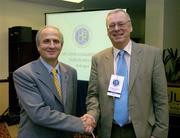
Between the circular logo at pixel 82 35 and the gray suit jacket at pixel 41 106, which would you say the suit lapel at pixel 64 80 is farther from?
the circular logo at pixel 82 35

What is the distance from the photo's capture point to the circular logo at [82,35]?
433 cm

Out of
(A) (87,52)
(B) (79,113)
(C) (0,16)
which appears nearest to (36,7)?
(C) (0,16)

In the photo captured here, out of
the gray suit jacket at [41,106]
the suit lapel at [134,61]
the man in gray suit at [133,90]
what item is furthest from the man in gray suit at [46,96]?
the suit lapel at [134,61]

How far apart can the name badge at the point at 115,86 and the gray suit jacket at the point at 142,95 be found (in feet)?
0.13

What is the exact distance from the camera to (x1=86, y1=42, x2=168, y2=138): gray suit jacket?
2010 mm

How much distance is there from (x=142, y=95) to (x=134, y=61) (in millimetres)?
255

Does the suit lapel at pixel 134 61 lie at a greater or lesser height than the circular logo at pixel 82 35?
lesser

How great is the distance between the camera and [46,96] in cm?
193

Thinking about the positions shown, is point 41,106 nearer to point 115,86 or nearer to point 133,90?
point 115,86

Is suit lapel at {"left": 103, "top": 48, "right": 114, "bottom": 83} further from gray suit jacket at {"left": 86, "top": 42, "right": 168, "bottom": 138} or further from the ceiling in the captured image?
the ceiling

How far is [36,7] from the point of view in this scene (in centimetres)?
710

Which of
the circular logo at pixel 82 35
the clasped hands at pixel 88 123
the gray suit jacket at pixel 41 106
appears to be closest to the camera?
the gray suit jacket at pixel 41 106

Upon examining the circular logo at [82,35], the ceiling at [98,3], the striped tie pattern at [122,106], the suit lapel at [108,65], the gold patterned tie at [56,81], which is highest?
the ceiling at [98,3]

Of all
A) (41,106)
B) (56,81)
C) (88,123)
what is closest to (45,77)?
(56,81)
